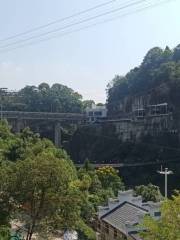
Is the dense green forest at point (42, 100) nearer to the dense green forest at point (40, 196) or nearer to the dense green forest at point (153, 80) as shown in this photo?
the dense green forest at point (153, 80)

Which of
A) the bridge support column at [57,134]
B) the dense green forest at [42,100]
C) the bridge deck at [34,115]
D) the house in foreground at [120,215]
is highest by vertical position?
the dense green forest at [42,100]

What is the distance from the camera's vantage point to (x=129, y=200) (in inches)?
1093

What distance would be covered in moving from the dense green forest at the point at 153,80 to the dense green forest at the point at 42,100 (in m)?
11.2

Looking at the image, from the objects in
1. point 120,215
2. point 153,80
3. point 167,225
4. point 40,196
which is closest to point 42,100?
point 153,80

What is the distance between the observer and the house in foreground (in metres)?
24.1

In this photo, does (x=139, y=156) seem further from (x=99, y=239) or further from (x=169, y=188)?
(x=99, y=239)

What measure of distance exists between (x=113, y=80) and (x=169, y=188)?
144 ft

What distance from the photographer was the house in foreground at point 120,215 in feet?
78.9

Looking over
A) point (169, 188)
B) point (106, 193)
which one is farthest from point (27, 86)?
point (106, 193)

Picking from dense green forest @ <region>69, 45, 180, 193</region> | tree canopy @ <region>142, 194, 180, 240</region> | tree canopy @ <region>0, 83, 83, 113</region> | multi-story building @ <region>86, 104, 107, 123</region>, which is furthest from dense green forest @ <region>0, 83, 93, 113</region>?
tree canopy @ <region>142, 194, 180, 240</region>

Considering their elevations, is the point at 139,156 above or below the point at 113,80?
below

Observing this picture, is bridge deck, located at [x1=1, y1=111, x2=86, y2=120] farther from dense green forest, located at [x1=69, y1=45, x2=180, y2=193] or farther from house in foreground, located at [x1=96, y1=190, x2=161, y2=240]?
house in foreground, located at [x1=96, y1=190, x2=161, y2=240]

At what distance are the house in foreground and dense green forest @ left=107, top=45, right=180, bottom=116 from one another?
46444mm

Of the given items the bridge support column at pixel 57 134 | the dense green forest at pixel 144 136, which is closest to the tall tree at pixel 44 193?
the dense green forest at pixel 144 136
